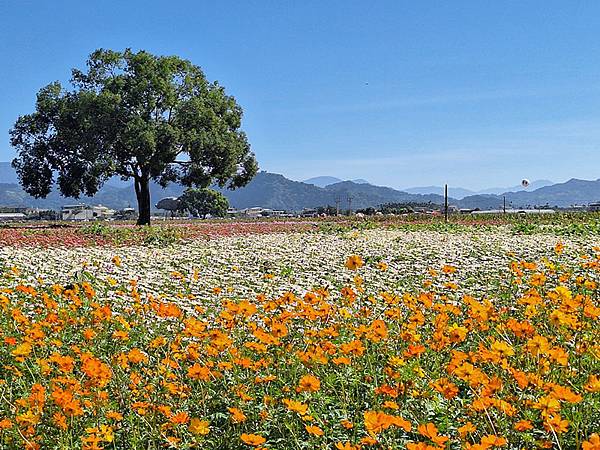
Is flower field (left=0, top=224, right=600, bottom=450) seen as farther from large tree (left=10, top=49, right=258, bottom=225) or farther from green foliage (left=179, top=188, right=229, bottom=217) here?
green foliage (left=179, top=188, right=229, bottom=217)

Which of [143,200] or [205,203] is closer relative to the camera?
[143,200]

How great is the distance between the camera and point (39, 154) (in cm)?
2825

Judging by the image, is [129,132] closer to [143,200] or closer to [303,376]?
[143,200]

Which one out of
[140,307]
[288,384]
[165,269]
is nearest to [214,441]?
[288,384]

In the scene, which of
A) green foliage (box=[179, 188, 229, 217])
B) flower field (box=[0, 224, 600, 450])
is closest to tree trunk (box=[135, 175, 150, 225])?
flower field (box=[0, 224, 600, 450])

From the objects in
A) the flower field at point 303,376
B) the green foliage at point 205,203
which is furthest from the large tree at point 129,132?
the green foliage at point 205,203

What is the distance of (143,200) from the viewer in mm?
29375

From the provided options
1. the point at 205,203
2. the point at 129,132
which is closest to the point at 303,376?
the point at 129,132

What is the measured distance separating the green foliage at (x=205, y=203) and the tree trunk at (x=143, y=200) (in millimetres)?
50469

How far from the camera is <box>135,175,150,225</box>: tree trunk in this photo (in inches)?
1131

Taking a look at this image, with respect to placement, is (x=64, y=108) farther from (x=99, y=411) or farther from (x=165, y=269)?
(x=99, y=411)

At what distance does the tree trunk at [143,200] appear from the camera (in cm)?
2872

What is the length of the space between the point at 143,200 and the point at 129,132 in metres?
4.61

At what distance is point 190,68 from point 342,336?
27000 millimetres
